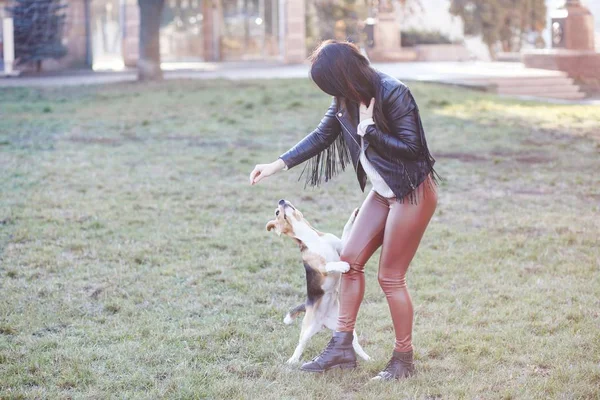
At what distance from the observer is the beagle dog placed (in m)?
4.58

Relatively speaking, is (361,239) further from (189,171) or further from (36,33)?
(36,33)

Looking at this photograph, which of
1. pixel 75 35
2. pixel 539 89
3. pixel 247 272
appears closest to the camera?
pixel 247 272

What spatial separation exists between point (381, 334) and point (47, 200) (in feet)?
16.4

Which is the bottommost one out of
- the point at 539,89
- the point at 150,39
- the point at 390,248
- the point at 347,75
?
the point at 390,248

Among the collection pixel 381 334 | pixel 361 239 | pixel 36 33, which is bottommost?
pixel 381 334

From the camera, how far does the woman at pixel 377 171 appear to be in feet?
13.8

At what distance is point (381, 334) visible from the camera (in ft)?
17.2

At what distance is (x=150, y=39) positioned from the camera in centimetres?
2064

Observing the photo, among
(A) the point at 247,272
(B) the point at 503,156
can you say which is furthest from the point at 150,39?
(A) the point at 247,272

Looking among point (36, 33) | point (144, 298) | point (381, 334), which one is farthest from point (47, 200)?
point (36, 33)

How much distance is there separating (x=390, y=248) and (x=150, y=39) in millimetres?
17188

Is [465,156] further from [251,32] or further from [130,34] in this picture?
[251,32]

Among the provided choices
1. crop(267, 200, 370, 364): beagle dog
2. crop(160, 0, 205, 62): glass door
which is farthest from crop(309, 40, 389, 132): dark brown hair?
crop(160, 0, 205, 62): glass door

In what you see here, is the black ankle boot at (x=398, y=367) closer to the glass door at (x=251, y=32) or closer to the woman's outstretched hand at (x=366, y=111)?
the woman's outstretched hand at (x=366, y=111)
